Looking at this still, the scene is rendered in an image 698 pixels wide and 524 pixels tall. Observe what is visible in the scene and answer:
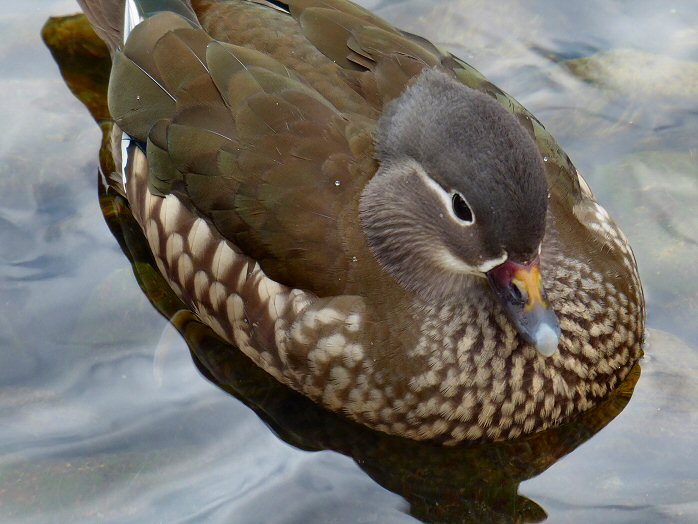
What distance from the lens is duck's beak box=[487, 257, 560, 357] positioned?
4039 mm

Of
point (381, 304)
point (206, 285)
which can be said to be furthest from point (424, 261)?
point (206, 285)

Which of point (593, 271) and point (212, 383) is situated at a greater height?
point (593, 271)

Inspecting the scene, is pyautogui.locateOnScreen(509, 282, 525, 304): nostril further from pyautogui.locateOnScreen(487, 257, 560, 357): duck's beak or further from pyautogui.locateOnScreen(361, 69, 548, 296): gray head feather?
pyautogui.locateOnScreen(361, 69, 548, 296): gray head feather

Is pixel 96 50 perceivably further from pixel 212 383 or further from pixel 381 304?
pixel 381 304

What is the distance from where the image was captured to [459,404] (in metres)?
4.44

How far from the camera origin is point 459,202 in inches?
161

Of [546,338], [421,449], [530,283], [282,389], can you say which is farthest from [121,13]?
[546,338]

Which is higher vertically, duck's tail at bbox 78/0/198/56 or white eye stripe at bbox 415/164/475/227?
white eye stripe at bbox 415/164/475/227

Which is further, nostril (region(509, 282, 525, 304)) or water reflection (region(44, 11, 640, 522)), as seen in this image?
water reflection (region(44, 11, 640, 522))

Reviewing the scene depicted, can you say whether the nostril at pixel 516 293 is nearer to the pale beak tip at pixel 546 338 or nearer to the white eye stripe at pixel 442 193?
the pale beak tip at pixel 546 338

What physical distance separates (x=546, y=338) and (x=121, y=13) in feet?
9.32

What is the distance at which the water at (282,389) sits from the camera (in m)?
4.48

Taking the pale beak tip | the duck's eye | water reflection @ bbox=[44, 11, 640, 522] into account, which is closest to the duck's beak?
the pale beak tip

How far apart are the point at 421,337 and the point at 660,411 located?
1.05 meters
